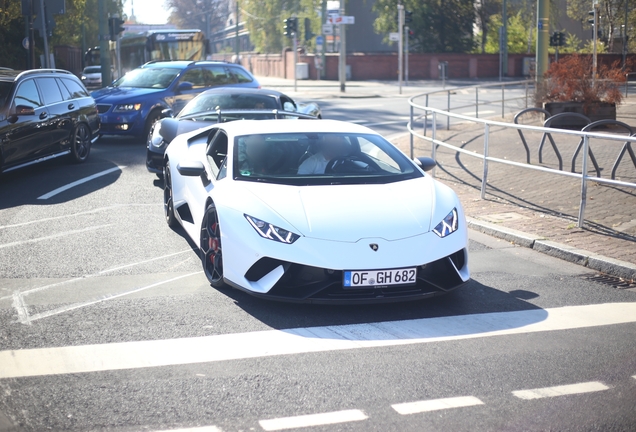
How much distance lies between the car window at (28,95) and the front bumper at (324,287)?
7909 mm

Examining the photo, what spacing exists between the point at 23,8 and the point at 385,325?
17498mm

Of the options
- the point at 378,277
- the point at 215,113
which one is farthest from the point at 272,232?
the point at 215,113

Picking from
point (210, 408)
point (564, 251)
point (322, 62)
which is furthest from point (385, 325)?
point (322, 62)

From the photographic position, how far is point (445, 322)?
18.8 feet

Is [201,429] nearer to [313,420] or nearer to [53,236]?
[313,420]

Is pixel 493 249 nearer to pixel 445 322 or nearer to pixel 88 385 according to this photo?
pixel 445 322

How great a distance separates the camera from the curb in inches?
283

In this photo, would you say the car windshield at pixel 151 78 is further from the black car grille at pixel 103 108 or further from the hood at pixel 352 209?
the hood at pixel 352 209

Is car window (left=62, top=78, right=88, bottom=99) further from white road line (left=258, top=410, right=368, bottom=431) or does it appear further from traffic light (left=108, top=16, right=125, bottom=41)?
traffic light (left=108, top=16, right=125, bottom=41)

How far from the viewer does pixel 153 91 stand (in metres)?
17.7

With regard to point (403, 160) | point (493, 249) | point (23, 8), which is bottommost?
point (493, 249)

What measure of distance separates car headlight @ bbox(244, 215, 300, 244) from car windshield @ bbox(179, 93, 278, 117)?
6.44 m

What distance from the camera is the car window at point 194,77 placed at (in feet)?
60.7

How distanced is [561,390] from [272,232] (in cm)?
230
